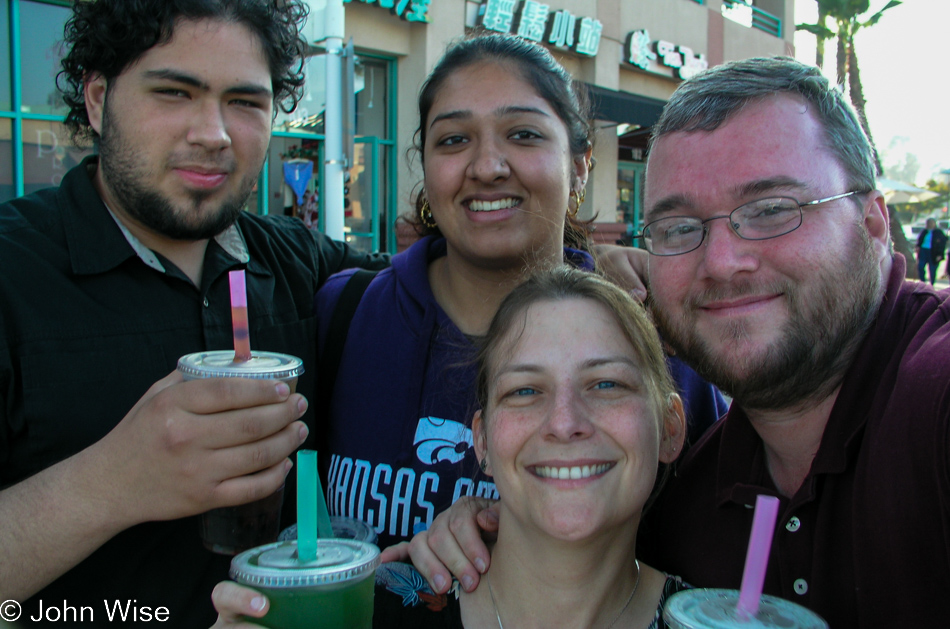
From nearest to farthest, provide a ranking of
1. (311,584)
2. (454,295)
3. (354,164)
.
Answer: (311,584), (454,295), (354,164)

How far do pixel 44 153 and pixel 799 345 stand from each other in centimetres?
799

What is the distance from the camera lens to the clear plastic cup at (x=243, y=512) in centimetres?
164

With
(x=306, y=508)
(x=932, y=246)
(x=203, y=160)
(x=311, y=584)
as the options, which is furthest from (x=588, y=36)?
(x=932, y=246)

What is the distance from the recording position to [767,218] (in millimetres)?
1728

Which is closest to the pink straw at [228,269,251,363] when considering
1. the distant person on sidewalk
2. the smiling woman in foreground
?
the smiling woman in foreground

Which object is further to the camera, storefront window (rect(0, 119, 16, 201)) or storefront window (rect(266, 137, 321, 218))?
storefront window (rect(266, 137, 321, 218))

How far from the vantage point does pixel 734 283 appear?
1.73 metres

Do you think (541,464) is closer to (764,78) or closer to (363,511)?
(363,511)

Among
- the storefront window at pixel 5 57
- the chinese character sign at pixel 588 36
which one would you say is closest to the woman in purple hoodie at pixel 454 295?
the storefront window at pixel 5 57

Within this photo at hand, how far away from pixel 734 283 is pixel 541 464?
646 millimetres

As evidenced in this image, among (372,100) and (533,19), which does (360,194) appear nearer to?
(372,100)

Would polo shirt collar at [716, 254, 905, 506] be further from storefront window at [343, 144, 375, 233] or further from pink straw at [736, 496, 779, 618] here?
storefront window at [343, 144, 375, 233]

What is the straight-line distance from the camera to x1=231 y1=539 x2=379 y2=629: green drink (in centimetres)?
134

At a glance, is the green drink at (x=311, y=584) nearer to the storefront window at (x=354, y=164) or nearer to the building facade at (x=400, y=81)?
the building facade at (x=400, y=81)
